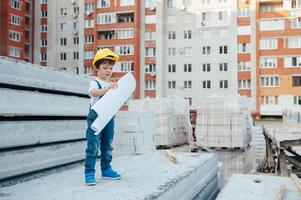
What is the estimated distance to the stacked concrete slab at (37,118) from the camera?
3.26m

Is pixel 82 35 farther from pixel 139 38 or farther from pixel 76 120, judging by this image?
pixel 76 120

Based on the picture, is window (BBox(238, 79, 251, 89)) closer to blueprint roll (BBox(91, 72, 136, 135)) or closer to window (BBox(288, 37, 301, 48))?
window (BBox(288, 37, 301, 48))

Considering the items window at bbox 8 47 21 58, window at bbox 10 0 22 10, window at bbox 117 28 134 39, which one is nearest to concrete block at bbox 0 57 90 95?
window at bbox 117 28 134 39

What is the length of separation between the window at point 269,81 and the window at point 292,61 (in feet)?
5.74

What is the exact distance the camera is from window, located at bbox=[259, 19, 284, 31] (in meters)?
39.4

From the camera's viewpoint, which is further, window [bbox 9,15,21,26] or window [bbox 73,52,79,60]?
window [bbox 73,52,79,60]

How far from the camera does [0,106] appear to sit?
10.2ft

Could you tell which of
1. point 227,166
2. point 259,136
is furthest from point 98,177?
point 259,136

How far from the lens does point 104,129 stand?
345 centimetres

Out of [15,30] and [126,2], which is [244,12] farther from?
[15,30]

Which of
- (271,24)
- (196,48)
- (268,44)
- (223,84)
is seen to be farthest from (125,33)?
(271,24)

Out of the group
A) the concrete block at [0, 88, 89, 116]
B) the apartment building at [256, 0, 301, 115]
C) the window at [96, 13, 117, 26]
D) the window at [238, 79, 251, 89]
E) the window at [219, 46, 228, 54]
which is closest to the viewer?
the concrete block at [0, 88, 89, 116]

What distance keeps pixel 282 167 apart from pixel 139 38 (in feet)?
119

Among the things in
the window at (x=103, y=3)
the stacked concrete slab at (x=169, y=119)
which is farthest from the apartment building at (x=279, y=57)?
the stacked concrete slab at (x=169, y=119)
